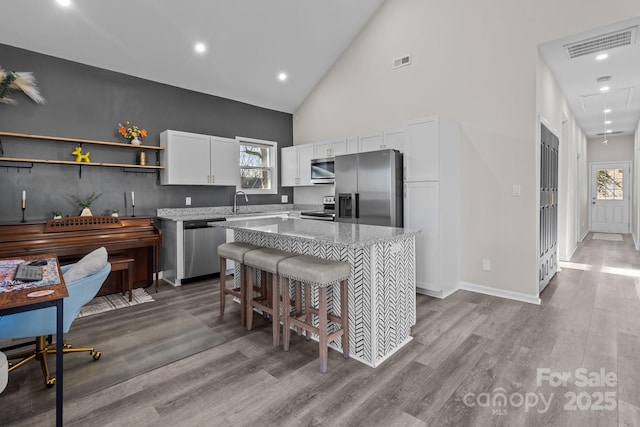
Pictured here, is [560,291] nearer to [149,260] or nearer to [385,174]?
[385,174]

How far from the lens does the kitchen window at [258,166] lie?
18.8 feet

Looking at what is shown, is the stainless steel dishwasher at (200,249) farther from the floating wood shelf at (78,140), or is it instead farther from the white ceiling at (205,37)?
the white ceiling at (205,37)

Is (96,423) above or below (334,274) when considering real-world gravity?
below

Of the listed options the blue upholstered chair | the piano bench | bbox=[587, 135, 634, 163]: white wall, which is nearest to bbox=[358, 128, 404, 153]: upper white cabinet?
the piano bench

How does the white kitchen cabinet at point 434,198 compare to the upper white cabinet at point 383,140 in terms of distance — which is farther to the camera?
the upper white cabinet at point 383,140

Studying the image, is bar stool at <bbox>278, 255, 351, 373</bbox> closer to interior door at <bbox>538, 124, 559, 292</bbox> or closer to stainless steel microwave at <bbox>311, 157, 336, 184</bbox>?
interior door at <bbox>538, 124, 559, 292</bbox>

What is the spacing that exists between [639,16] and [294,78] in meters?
4.29

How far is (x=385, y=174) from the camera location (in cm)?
402

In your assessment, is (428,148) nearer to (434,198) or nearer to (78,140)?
(434,198)

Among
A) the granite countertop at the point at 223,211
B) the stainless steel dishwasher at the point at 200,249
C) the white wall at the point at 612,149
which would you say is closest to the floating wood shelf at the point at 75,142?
the granite countertop at the point at 223,211

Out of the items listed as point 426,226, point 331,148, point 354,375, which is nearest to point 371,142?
point 331,148

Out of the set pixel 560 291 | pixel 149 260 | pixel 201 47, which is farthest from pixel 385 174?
pixel 149 260

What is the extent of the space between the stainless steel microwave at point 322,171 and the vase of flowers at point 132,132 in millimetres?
2563

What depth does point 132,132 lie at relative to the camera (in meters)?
4.34
